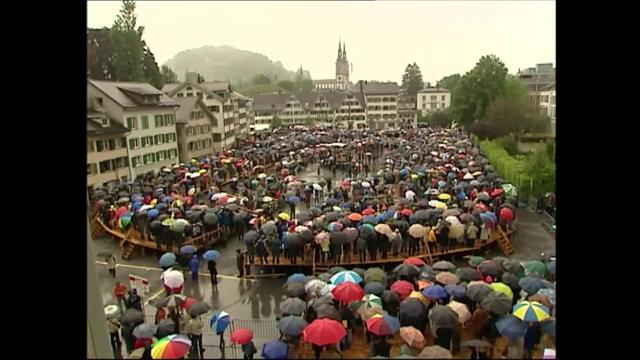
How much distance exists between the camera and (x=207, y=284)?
1730 cm

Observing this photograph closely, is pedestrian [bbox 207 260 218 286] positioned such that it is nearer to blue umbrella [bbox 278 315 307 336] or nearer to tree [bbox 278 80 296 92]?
blue umbrella [bbox 278 315 307 336]

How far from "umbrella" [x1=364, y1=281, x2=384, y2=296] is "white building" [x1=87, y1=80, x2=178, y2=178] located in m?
27.8

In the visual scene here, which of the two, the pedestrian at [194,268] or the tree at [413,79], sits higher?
the tree at [413,79]

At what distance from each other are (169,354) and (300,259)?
8.55m

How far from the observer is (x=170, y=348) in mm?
9820

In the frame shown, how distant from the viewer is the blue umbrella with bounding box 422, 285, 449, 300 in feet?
39.1

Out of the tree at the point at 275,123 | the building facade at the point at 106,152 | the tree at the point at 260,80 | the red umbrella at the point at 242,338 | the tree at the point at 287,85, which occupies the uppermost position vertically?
the tree at the point at 260,80

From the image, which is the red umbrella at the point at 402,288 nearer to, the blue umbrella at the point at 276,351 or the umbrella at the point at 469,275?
the umbrella at the point at 469,275

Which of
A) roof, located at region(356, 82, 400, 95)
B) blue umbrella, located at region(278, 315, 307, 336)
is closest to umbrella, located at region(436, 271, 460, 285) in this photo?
blue umbrella, located at region(278, 315, 307, 336)

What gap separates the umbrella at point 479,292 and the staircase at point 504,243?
28.0 feet

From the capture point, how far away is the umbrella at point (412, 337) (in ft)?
34.1

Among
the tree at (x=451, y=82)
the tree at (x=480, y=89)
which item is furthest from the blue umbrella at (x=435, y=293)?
the tree at (x=451, y=82)
